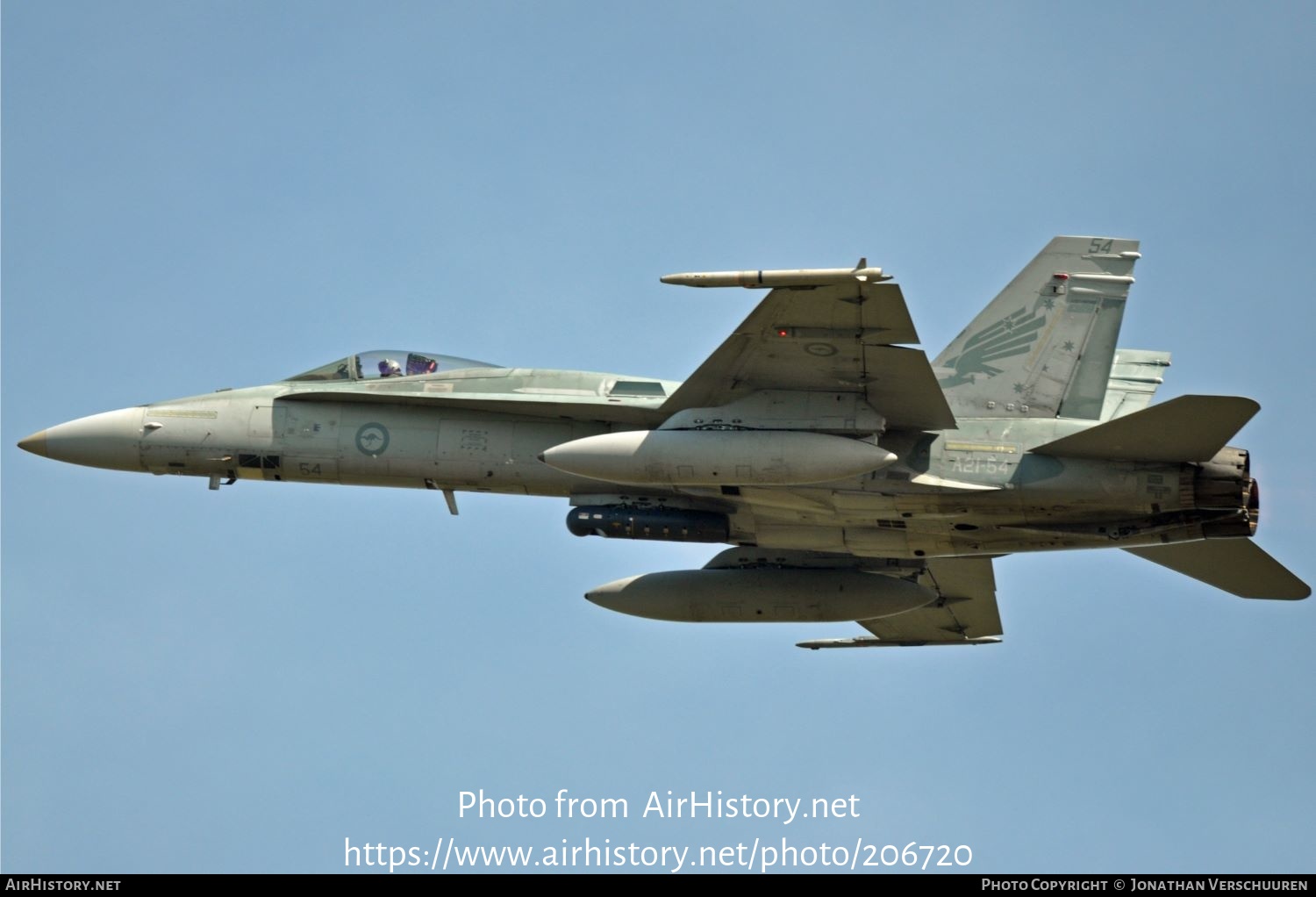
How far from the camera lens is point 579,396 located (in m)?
23.0

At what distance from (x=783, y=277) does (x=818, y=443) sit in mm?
2342

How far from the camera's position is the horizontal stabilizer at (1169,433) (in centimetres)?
2025

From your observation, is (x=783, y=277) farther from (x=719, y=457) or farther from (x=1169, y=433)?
(x=1169, y=433)

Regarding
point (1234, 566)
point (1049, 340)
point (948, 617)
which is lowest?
point (948, 617)

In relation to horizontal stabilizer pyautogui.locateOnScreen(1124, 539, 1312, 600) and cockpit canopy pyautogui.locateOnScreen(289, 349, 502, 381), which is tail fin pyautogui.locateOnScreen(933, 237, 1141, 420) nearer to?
horizontal stabilizer pyautogui.locateOnScreen(1124, 539, 1312, 600)

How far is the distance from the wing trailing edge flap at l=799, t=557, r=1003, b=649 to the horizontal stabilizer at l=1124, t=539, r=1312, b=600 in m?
3.06

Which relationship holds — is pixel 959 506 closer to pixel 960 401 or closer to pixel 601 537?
pixel 960 401

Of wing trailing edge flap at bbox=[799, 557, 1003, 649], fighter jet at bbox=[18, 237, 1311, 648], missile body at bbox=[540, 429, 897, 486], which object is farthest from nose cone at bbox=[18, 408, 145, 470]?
wing trailing edge flap at bbox=[799, 557, 1003, 649]

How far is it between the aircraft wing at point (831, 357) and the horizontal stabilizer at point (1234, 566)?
4290 mm

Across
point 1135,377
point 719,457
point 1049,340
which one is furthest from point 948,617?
point 719,457

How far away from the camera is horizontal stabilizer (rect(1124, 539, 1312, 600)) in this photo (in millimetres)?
23719

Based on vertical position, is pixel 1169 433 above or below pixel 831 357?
below

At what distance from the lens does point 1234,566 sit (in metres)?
24.0

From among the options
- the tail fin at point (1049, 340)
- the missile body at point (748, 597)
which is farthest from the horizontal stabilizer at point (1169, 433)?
the missile body at point (748, 597)
